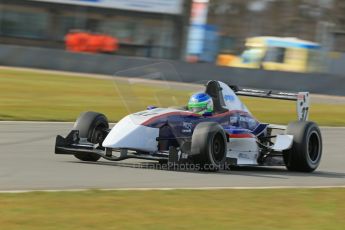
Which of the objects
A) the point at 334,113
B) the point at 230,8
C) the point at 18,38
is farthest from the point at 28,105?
the point at 230,8

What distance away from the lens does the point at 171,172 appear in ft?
33.3

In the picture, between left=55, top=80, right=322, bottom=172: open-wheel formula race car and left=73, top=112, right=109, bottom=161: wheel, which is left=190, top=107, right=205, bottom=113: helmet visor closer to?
left=55, top=80, right=322, bottom=172: open-wheel formula race car

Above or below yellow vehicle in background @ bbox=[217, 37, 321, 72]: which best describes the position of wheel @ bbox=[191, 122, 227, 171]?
below

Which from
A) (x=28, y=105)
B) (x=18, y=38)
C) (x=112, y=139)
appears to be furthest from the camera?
(x=18, y=38)

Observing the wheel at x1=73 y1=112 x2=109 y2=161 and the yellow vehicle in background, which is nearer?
the wheel at x1=73 y1=112 x2=109 y2=161

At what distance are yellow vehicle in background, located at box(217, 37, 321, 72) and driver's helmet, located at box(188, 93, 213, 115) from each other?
78.9ft

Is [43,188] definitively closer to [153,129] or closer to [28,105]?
[153,129]

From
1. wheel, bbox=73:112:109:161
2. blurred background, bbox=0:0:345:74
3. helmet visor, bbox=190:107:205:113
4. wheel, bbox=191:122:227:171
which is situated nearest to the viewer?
wheel, bbox=191:122:227:171

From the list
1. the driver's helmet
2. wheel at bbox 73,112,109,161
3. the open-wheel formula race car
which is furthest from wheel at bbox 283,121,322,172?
wheel at bbox 73,112,109,161

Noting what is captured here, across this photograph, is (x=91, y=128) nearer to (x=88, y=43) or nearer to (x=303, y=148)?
(x=303, y=148)

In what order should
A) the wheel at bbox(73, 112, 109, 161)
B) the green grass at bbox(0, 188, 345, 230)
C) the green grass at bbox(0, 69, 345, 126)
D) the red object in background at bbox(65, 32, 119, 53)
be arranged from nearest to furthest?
the green grass at bbox(0, 188, 345, 230) < the wheel at bbox(73, 112, 109, 161) < the green grass at bbox(0, 69, 345, 126) < the red object in background at bbox(65, 32, 119, 53)

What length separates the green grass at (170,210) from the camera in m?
6.49

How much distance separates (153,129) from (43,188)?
2.37 metres

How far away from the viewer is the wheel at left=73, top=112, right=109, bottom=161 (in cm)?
1077
